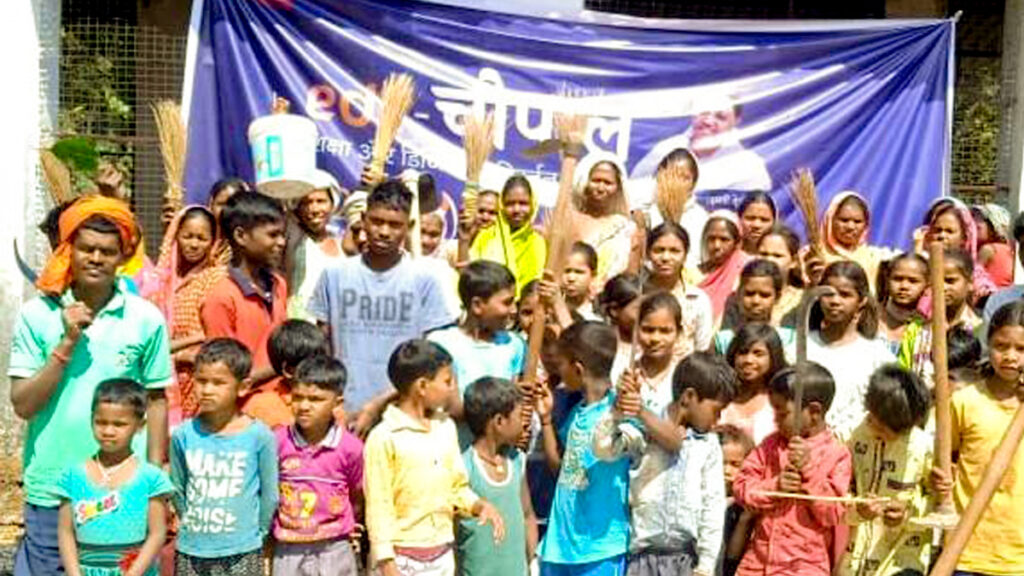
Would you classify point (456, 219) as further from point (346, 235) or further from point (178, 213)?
point (178, 213)

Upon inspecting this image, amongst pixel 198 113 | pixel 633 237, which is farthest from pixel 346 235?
pixel 198 113

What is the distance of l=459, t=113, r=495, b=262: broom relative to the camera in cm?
616

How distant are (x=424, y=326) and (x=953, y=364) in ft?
5.33

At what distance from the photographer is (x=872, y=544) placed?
15.3ft

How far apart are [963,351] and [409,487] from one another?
5.67 ft

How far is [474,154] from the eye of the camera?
21.1ft

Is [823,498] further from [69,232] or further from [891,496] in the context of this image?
[69,232]

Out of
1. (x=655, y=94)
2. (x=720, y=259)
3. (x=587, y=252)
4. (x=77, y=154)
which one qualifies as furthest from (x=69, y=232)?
(x=655, y=94)

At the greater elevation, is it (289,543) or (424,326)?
(424,326)

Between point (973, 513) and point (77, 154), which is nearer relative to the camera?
point (973, 513)

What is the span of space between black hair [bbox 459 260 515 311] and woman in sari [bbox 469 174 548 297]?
109cm

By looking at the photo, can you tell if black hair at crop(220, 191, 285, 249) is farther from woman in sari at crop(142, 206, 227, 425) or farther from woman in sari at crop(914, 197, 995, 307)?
woman in sari at crop(914, 197, 995, 307)

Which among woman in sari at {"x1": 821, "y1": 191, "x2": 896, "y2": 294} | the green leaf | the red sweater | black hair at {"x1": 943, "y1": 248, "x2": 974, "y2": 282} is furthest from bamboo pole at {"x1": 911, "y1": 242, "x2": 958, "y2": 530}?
the green leaf

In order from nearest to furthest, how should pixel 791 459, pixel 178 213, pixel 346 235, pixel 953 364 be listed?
pixel 791 459, pixel 953 364, pixel 178 213, pixel 346 235
